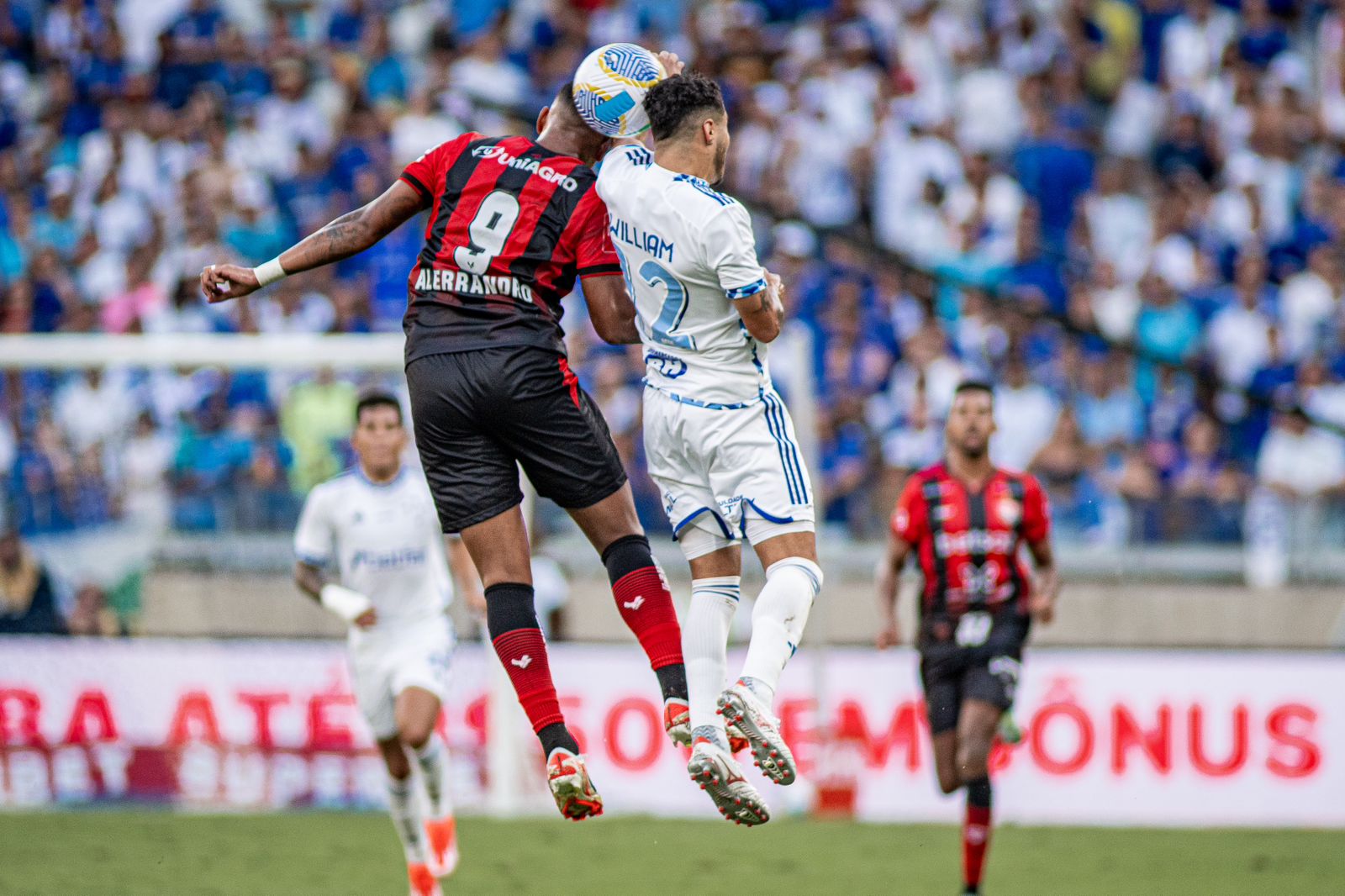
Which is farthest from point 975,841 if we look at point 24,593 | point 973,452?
point 24,593

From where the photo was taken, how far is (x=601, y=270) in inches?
267

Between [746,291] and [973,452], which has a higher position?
[746,291]

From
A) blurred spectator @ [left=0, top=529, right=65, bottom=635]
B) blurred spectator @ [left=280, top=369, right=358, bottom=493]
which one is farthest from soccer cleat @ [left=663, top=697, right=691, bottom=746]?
blurred spectator @ [left=0, top=529, right=65, bottom=635]

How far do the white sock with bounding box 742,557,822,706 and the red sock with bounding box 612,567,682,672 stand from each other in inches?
13.0

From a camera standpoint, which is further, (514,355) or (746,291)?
(514,355)

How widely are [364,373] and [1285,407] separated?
6303 millimetres

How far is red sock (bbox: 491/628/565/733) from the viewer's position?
6.77 m

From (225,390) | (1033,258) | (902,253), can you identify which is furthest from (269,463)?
(1033,258)

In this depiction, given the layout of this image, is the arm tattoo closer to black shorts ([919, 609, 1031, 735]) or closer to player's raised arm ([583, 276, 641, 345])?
player's raised arm ([583, 276, 641, 345])

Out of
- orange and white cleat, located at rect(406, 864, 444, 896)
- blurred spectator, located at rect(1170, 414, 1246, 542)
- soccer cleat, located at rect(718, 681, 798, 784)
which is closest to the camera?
soccer cleat, located at rect(718, 681, 798, 784)

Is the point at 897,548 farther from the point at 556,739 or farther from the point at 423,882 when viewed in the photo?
the point at 556,739

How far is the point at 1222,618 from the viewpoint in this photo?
41.8 ft

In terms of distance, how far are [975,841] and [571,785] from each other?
12.7 ft

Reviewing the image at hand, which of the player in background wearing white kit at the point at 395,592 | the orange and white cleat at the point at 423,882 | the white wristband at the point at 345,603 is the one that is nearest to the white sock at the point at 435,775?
the player in background wearing white kit at the point at 395,592
